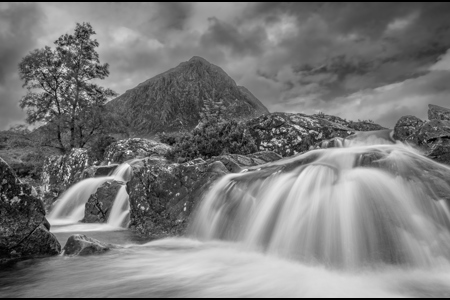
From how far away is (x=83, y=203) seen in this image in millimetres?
12930

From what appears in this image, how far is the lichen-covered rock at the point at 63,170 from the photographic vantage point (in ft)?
62.4

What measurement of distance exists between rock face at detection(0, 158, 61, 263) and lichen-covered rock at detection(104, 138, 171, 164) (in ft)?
35.9

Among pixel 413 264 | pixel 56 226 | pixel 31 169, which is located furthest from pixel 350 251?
pixel 31 169

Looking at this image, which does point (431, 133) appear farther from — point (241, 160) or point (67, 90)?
point (67, 90)

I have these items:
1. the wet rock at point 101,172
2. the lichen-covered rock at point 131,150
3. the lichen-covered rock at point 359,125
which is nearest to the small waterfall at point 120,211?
the wet rock at point 101,172

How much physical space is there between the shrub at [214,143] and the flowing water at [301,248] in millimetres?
6240

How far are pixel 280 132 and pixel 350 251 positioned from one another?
38.1 ft

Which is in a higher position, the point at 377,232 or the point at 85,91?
the point at 85,91

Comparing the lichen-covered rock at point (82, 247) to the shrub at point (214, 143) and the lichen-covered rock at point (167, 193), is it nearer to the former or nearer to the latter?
the lichen-covered rock at point (167, 193)

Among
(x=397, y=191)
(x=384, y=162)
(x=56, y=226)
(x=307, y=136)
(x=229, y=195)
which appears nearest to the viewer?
(x=397, y=191)

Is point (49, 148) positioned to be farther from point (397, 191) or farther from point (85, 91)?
point (397, 191)

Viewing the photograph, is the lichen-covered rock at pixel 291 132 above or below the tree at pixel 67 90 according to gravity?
below

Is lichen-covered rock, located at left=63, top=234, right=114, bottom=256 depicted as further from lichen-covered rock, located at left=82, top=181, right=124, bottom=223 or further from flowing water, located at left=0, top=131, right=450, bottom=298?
lichen-covered rock, located at left=82, top=181, right=124, bottom=223

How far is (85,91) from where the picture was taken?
24.8 meters
